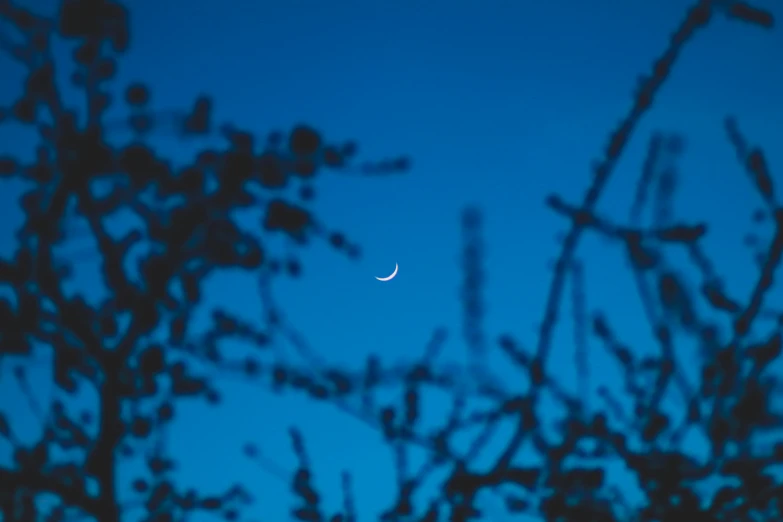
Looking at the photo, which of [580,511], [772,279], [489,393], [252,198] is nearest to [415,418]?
[489,393]

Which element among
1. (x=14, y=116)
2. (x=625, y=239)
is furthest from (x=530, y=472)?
(x=14, y=116)

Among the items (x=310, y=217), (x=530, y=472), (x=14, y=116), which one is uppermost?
(x=14, y=116)

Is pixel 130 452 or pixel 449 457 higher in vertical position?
pixel 130 452

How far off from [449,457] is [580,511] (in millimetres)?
931

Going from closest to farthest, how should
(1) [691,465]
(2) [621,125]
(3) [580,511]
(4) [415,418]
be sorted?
(2) [621,125] → (3) [580,511] → (1) [691,465] → (4) [415,418]

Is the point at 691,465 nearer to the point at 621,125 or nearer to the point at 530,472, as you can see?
the point at 530,472

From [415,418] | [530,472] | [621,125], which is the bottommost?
[530,472]

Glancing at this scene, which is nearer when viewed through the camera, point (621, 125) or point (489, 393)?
point (621, 125)

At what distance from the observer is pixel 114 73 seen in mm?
4859

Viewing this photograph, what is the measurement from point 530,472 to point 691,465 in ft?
4.85

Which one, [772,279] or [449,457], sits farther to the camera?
[449,457]

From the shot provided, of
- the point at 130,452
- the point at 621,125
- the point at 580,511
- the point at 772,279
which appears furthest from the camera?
the point at 130,452

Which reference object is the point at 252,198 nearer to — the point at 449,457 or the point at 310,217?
the point at 310,217

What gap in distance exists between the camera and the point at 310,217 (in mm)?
5016
